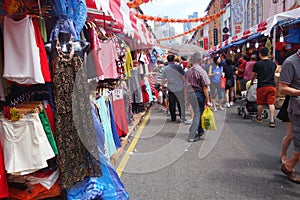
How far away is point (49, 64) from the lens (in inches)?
130

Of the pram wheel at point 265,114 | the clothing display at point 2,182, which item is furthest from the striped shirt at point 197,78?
the clothing display at point 2,182

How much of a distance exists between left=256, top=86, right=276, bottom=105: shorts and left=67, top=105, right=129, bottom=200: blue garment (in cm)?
502

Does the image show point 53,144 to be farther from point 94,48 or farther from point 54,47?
point 94,48

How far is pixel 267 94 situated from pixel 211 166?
3.26 m

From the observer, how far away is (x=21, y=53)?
118 inches

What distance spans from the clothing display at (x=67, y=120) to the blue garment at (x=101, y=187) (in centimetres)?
16

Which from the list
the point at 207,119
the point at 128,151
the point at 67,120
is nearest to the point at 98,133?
the point at 67,120

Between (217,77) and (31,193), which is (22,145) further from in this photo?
(217,77)

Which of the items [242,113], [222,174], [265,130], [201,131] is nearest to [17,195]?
[222,174]

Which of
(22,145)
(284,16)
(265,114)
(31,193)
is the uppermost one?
(284,16)

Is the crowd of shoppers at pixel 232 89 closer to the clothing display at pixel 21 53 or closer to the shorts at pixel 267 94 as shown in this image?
the shorts at pixel 267 94

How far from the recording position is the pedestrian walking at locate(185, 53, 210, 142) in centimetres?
646

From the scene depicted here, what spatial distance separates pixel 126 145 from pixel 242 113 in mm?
4286

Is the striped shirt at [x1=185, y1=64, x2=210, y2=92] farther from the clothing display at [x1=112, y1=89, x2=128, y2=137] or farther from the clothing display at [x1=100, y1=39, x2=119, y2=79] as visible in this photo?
the clothing display at [x1=100, y1=39, x2=119, y2=79]
